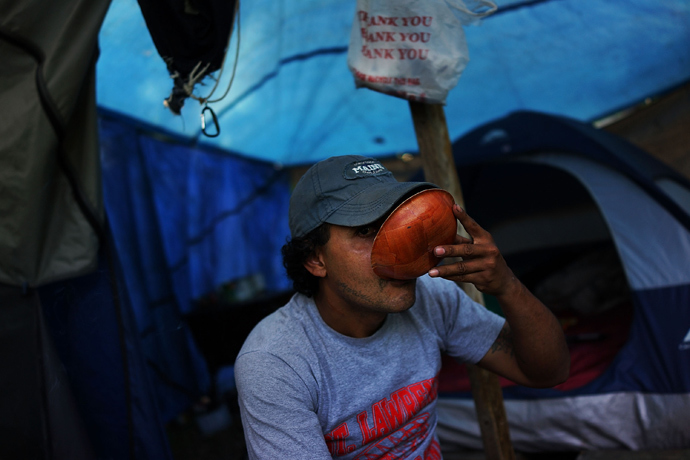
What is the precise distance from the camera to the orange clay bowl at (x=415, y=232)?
3.50 feet

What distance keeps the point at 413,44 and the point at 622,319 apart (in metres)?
2.96

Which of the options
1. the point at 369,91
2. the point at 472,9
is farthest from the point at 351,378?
the point at 369,91

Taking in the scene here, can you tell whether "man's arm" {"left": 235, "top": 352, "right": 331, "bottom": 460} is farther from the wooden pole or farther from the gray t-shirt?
the wooden pole

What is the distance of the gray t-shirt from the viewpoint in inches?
44.6

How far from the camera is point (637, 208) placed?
2.81 metres

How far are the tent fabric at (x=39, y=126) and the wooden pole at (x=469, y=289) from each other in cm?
127

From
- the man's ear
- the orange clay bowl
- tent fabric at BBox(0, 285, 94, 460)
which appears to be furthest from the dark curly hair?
tent fabric at BBox(0, 285, 94, 460)

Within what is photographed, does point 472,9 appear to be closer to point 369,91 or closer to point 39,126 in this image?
point 39,126

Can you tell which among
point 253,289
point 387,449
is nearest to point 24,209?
point 387,449

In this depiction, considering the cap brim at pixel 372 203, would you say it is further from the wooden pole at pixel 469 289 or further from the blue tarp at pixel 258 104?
the blue tarp at pixel 258 104

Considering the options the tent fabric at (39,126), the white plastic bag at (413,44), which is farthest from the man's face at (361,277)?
the tent fabric at (39,126)

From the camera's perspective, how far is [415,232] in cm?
106

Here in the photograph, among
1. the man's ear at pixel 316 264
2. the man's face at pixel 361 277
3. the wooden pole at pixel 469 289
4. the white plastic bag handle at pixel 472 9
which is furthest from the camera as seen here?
the wooden pole at pixel 469 289

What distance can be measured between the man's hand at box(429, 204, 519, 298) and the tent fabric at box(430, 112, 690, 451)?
1.82 meters
